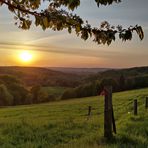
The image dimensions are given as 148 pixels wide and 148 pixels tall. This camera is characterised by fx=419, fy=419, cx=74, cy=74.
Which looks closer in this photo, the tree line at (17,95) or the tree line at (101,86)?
the tree line at (17,95)

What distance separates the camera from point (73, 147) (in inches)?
464

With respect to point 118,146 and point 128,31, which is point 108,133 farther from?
point 128,31

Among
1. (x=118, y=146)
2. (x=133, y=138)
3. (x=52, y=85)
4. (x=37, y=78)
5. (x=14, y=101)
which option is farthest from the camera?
(x=37, y=78)

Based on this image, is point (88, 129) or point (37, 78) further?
point (37, 78)

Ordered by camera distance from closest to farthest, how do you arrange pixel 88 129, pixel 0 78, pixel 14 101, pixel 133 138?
pixel 133 138, pixel 88 129, pixel 14 101, pixel 0 78

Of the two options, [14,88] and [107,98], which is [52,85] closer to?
[14,88]

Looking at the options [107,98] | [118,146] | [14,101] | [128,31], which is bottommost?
[14,101]

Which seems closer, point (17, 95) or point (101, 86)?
point (101, 86)

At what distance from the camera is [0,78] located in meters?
123

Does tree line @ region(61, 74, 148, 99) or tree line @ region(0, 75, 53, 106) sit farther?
tree line @ region(61, 74, 148, 99)

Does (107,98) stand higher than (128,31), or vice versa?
(128,31)

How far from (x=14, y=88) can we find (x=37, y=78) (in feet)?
238

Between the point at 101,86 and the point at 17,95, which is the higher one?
the point at 101,86

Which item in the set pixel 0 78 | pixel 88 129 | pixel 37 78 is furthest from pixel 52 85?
pixel 88 129
